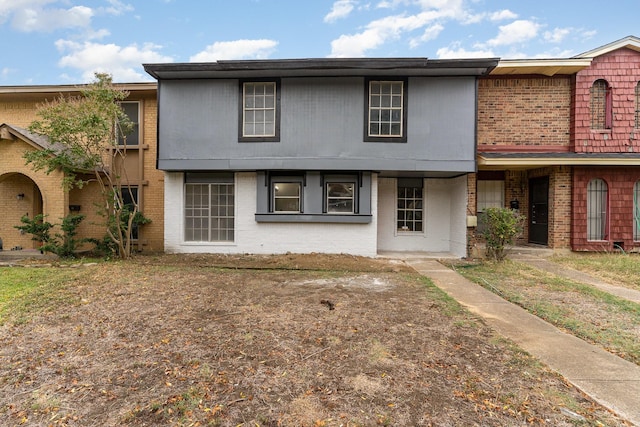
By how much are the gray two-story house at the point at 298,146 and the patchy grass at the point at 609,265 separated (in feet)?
10.0

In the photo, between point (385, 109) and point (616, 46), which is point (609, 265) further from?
point (385, 109)

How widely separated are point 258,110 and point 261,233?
4.11m

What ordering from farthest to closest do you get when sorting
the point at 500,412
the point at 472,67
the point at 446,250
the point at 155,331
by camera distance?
1. the point at 446,250
2. the point at 472,67
3. the point at 155,331
4. the point at 500,412

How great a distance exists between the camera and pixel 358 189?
34.0 feet

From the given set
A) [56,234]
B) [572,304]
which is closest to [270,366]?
[572,304]

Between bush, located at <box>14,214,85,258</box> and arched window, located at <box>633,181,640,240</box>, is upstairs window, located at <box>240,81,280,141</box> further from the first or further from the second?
arched window, located at <box>633,181,640,240</box>

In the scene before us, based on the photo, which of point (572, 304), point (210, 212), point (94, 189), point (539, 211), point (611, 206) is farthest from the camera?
point (94, 189)

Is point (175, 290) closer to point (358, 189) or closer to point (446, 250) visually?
point (358, 189)

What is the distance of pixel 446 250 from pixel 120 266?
10390 mm

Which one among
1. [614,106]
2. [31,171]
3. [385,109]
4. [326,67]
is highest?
[326,67]

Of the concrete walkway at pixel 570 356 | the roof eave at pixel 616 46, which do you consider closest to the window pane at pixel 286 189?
the concrete walkway at pixel 570 356

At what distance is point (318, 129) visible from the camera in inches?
402

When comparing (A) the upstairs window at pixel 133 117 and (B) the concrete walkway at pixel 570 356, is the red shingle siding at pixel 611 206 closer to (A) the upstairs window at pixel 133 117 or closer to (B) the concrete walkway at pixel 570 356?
(B) the concrete walkway at pixel 570 356

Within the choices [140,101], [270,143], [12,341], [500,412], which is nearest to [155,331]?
[12,341]
